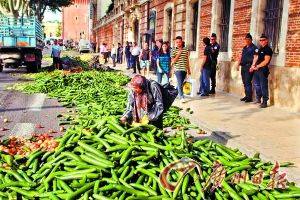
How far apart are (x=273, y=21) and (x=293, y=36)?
1.56 metres

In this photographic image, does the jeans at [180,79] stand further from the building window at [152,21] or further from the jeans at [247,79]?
the building window at [152,21]

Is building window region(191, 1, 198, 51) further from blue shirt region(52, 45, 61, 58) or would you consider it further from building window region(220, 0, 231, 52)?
blue shirt region(52, 45, 61, 58)

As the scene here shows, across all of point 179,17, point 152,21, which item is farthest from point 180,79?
point 152,21

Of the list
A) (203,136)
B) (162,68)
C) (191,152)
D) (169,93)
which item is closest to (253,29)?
(162,68)

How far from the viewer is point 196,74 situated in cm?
1806

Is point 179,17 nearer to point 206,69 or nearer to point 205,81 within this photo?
point 206,69

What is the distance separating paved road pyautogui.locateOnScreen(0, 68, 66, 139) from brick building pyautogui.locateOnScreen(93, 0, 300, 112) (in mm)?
5943

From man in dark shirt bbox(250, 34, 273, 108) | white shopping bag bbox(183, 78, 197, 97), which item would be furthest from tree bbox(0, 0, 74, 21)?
man in dark shirt bbox(250, 34, 273, 108)

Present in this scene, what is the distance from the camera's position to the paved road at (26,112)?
8367 mm

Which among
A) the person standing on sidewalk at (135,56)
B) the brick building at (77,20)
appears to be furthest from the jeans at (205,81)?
the brick building at (77,20)

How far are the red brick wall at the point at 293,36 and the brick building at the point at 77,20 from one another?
82.8m

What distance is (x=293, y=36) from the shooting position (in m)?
11.0

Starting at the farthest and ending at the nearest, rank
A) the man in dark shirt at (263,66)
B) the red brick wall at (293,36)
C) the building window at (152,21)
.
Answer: the building window at (152,21) → the man in dark shirt at (263,66) → the red brick wall at (293,36)

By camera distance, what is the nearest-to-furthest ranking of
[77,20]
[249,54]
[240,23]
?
[249,54]
[240,23]
[77,20]
